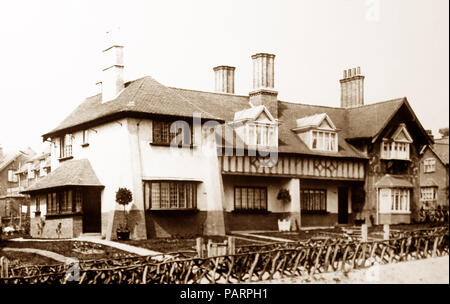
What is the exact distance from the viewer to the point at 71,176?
→ 28.6m

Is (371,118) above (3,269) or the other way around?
above

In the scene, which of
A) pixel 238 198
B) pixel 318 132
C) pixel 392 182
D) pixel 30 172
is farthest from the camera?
pixel 392 182

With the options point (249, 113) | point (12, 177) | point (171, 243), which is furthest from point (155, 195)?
point (12, 177)

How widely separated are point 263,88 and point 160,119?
24.2 ft

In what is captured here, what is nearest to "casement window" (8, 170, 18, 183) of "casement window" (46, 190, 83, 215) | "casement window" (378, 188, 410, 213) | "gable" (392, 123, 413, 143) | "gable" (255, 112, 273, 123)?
→ "casement window" (46, 190, 83, 215)

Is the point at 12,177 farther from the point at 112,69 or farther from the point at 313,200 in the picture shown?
the point at 313,200

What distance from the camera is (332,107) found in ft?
126

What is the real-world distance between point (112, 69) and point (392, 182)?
600 inches

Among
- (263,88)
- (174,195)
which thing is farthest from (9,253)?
(263,88)

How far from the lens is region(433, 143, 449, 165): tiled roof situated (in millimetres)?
53438

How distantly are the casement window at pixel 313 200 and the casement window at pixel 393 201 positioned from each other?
9.90 feet

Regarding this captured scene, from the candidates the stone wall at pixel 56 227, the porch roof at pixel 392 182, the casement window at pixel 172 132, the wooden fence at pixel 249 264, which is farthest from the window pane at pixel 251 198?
the wooden fence at pixel 249 264

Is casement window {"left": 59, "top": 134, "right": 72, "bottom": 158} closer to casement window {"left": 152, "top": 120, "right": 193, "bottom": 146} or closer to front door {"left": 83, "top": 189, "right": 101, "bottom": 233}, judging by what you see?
front door {"left": 83, "top": 189, "right": 101, "bottom": 233}
